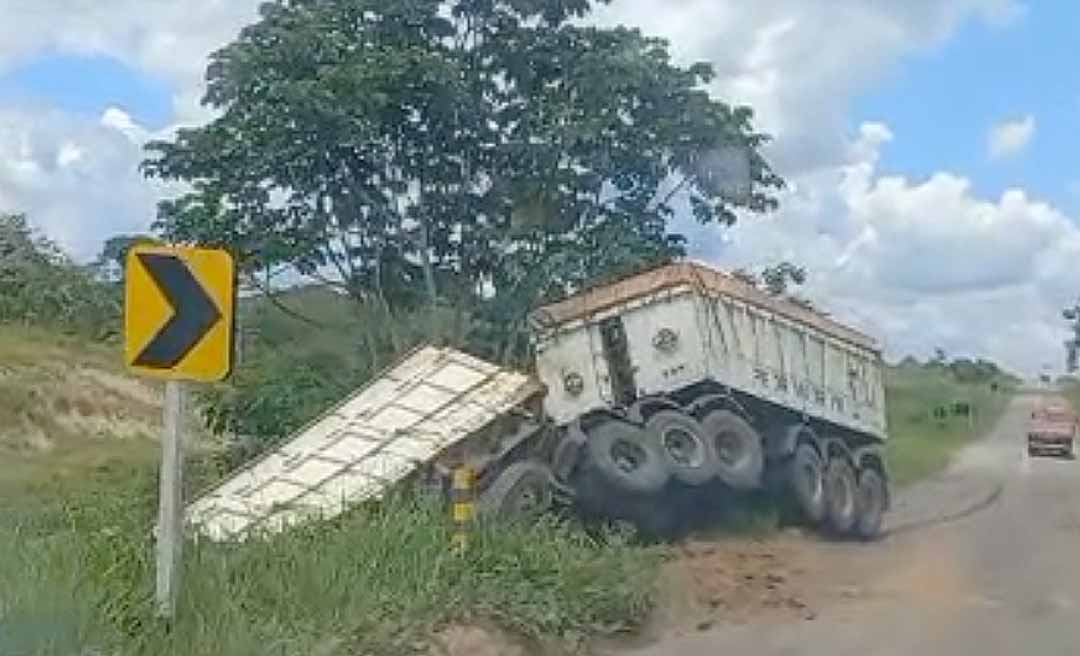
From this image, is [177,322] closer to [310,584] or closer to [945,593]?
[310,584]

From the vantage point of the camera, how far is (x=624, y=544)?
1523cm

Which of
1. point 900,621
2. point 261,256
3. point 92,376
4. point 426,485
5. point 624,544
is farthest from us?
point 92,376

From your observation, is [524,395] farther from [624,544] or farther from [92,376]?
[92,376]

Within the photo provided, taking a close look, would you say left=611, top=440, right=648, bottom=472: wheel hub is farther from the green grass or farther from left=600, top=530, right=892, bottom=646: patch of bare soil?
the green grass

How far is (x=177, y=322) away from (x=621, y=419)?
10.7 m

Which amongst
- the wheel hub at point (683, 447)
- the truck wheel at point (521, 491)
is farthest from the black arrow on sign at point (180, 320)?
the wheel hub at point (683, 447)

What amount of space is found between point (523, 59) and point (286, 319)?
505 centimetres

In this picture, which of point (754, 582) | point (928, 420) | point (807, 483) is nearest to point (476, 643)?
point (754, 582)

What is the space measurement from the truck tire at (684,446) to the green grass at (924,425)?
7193 mm

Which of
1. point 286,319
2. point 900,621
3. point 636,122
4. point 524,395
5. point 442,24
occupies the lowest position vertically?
point 900,621

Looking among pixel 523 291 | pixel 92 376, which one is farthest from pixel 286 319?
pixel 92 376

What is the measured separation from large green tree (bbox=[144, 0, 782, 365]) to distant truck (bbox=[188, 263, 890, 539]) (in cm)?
374

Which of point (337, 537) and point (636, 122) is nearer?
point (337, 537)

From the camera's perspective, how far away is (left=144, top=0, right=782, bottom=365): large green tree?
77.3 ft
